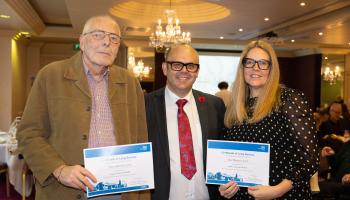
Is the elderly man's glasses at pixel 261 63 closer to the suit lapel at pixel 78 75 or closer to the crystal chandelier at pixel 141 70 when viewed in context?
the suit lapel at pixel 78 75

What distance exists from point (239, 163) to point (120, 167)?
0.66 m

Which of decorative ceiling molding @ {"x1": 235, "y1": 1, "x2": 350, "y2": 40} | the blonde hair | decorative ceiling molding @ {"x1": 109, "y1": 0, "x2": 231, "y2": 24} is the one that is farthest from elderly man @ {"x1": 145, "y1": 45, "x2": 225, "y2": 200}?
decorative ceiling molding @ {"x1": 109, "y1": 0, "x2": 231, "y2": 24}

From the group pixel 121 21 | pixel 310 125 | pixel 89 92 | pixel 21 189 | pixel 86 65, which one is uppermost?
pixel 121 21

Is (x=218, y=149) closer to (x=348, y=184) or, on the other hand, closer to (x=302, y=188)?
(x=302, y=188)

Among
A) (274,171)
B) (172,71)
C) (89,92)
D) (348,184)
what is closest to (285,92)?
(274,171)

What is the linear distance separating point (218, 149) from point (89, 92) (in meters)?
0.78

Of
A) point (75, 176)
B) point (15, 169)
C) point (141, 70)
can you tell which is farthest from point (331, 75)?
point (75, 176)

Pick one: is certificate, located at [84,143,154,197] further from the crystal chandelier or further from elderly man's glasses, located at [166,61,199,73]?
the crystal chandelier

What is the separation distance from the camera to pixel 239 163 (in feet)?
6.89

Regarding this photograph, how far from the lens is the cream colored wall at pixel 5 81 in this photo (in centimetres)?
1080

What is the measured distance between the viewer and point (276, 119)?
2156 mm

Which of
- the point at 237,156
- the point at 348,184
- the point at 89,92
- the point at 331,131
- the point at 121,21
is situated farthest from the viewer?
the point at 121,21

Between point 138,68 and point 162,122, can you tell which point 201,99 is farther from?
point 138,68

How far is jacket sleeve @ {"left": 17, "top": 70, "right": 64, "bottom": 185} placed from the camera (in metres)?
1.85
